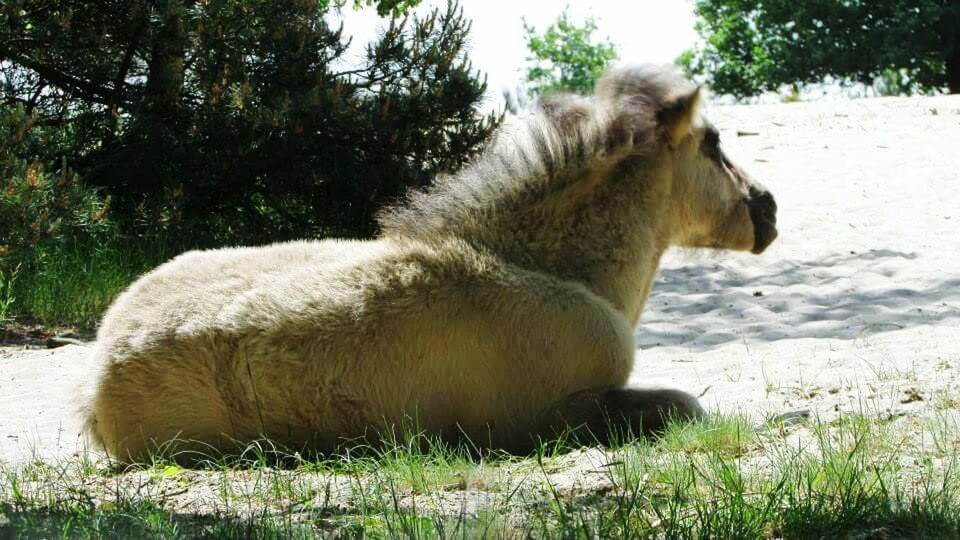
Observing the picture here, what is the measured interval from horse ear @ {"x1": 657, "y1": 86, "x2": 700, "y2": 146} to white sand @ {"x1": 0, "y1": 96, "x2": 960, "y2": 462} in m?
0.96

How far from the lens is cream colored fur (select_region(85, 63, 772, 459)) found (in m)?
5.40

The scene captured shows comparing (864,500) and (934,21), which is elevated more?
(934,21)

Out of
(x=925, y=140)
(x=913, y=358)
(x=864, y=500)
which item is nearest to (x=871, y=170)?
(x=925, y=140)

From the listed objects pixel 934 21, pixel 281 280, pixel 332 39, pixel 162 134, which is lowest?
pixel 281 280

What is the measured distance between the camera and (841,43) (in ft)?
109

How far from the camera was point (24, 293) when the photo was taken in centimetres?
1034

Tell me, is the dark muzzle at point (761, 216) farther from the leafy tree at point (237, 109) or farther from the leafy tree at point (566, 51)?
the leafy tree at point (566, 51)

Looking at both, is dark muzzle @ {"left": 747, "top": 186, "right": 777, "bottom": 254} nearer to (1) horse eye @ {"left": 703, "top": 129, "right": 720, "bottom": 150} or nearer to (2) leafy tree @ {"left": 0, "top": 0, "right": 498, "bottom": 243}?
(1) horse eye @ {"left": 703, "top": 129, "right": 720, "bottom": 150}

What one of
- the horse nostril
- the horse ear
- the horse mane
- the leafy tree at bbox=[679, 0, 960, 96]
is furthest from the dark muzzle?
the leafy tree at bbox=[679, 0, 960, 96]

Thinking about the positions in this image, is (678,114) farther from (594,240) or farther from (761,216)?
(761,216)

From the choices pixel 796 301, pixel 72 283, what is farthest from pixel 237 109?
pixel 796 301

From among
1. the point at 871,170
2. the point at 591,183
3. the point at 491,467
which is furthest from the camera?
the point at 871,170

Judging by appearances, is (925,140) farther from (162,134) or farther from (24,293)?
(24,293)

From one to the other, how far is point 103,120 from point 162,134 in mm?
745
